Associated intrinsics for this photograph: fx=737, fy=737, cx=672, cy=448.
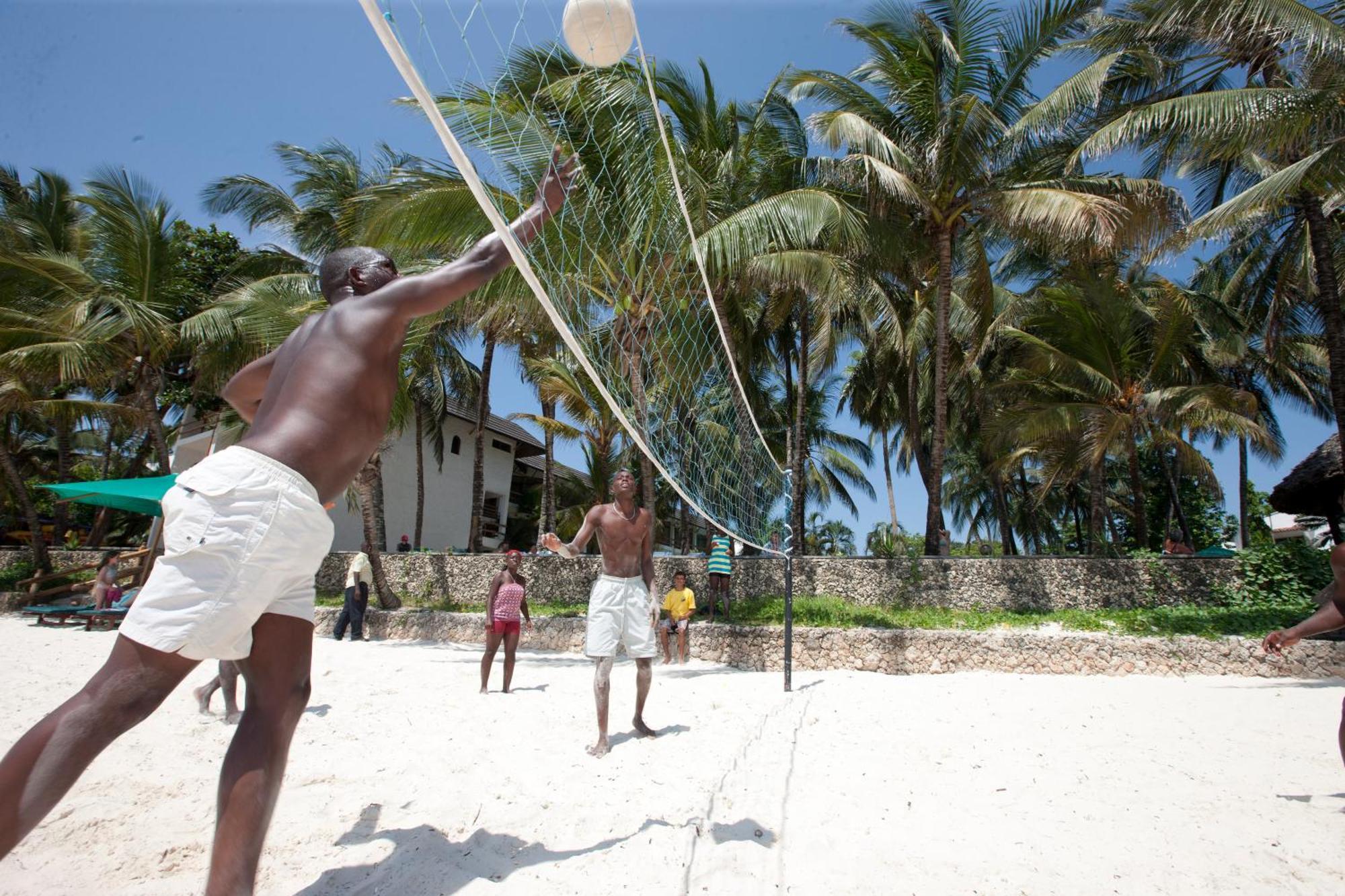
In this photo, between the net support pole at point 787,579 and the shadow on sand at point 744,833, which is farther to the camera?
the net support pole at point 787,579

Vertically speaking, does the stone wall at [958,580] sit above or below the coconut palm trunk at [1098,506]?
below

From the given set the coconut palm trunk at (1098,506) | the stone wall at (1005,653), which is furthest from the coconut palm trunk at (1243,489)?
the stone wall at (1005,653)

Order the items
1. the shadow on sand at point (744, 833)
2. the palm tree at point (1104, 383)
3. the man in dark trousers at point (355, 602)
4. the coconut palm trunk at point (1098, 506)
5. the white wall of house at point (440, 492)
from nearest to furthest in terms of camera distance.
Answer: the shadow on sand at point (744, 833) < the man in dark trousers at point (355, 602) < the palm tree at point (1104, 383) < the coconut palm trunk at point (1098, 506) < the white wall of house at point (440, 492)

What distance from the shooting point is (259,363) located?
7.16 feet

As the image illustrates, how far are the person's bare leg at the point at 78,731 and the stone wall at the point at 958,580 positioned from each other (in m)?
8.51

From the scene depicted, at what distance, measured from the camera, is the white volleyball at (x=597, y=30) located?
3.24 metres

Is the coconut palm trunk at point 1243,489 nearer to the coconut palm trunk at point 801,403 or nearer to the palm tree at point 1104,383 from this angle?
the palm tree at point 1104,383

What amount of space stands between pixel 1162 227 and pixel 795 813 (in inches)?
402

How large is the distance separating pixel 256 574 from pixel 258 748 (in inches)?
16.9

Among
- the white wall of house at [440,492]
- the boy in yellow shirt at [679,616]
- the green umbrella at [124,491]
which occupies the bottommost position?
the boy in yellow shirt at [679,616]

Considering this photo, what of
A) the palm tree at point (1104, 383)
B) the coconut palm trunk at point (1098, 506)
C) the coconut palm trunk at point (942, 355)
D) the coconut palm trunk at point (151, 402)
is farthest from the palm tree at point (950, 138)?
the coconut palm trunk at point (151, 402)

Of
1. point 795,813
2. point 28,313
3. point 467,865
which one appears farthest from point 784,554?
point 28,313

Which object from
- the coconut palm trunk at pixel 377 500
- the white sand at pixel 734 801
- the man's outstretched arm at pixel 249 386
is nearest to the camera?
the man's outstretched arm at pixel 249 386

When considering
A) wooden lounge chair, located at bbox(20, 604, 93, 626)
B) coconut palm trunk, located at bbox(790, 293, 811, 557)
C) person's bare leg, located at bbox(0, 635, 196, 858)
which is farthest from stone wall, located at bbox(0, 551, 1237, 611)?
person's bare leg, located at bbox(0, 635, 196, 858)
